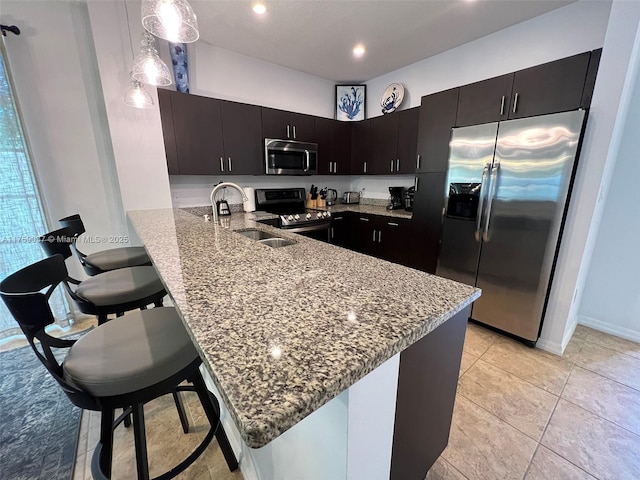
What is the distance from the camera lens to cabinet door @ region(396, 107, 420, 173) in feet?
10.2

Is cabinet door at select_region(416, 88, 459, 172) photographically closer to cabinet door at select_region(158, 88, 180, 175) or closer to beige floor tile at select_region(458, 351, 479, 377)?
beige floor tile at select_region(458, 351, 479, 377)

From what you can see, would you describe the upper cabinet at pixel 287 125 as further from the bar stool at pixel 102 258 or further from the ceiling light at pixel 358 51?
the bar stool at pixel 102 258

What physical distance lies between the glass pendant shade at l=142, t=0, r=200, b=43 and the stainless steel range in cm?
183

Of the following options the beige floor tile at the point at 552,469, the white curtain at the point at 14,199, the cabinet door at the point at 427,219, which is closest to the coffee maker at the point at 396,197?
the cabinet door at the point at 427,219

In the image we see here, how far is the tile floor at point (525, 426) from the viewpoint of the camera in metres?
1.25

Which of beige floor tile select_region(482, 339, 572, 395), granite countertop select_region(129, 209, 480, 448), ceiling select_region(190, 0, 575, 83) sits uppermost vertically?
ceiling select_region(190, 0, 575, 83)

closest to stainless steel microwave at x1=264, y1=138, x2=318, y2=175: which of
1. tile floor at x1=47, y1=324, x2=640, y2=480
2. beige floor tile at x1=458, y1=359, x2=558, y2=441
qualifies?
tile floor at x1=47, y1=324, x2=640, y2=480

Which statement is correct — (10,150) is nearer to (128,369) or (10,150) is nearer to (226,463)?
(128,369)

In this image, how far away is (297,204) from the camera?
12.3 feet

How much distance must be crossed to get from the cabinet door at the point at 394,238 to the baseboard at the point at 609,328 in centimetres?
172

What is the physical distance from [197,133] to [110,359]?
247cm

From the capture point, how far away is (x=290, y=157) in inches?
130

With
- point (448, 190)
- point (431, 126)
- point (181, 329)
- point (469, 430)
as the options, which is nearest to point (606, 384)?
point (469, 430)

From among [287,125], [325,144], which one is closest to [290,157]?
[287,125]
